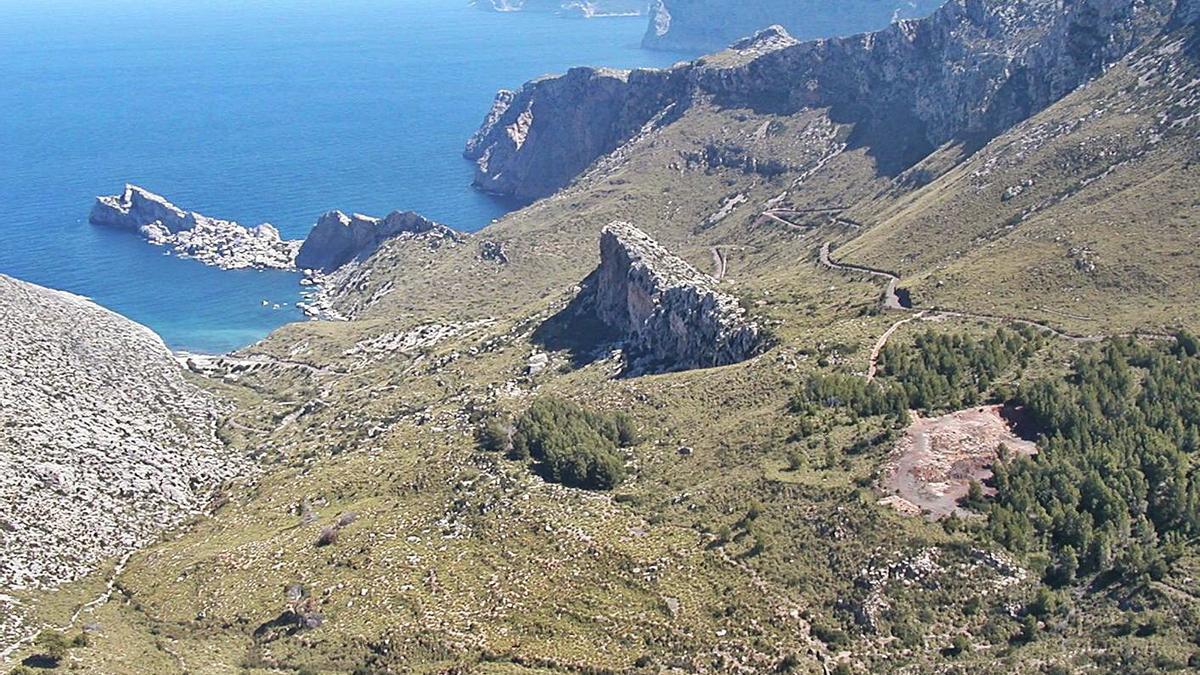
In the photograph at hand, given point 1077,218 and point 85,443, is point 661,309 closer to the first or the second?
point 1077,218

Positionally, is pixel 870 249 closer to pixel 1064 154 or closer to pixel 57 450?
pixel 1064 154

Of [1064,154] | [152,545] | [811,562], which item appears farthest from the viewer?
[1064,154]

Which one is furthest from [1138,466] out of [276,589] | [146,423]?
[146,423]

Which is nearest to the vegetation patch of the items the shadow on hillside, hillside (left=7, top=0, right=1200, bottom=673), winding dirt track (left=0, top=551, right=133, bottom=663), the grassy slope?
hillside (left=7, top=0, right=1200, bottom=673)

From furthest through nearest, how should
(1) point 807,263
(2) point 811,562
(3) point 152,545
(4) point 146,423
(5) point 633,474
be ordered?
(1) point 807,263 → (4) point 146,423 → (3) point 152,545 → (5) point 633,474 → (2) point 811,562

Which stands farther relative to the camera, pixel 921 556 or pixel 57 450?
pixel 57 450

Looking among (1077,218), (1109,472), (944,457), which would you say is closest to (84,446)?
(944,457)
